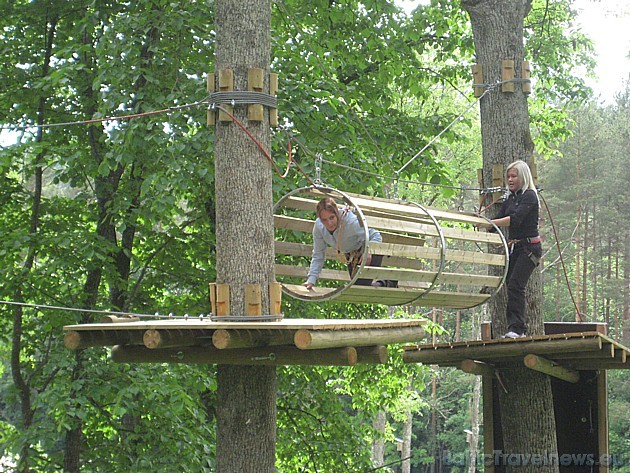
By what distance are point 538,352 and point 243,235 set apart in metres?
2.19

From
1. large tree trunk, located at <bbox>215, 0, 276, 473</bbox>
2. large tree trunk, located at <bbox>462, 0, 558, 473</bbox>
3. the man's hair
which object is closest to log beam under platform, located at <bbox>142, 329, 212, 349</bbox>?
large tree trunk, located at <bbox>215, 0, 276, 473</bbox>

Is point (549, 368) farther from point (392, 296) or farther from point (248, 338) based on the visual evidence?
point (248, 338)

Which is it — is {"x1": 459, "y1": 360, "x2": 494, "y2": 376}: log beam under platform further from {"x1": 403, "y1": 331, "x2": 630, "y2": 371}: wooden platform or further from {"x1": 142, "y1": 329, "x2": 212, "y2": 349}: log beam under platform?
{"x1": 142, "y1": 329, "x2": 212, "y2": 349}: log beam under platform

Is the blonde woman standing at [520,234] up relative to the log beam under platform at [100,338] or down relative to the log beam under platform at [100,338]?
up

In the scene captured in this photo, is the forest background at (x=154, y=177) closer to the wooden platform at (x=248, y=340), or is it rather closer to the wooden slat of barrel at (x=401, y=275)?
the wooden slat of barrel at (x=401, y=275)

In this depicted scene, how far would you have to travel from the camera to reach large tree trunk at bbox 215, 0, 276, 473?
5367 mm

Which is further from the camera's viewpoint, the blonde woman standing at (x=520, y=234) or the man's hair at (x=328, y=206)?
the blonde woman standing at (x=520, y=234)

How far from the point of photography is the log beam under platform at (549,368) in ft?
19.8

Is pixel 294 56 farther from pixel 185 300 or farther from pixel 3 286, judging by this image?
pixel 3 286

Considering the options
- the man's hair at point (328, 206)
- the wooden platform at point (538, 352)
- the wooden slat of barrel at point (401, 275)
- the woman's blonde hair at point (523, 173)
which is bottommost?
the wooden platform at point (538, 352)

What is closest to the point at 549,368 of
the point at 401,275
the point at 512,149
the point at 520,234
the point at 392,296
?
the point at 520,234

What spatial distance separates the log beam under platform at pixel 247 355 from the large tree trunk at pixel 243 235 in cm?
35

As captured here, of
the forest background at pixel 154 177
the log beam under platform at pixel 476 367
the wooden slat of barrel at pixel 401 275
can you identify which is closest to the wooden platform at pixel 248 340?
the wooden slat of barrel at pixel 401 275

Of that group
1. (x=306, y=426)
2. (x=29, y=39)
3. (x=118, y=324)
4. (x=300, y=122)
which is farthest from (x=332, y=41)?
(x=118, y=324)
